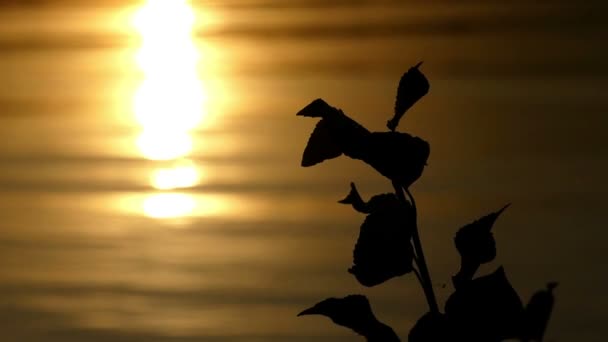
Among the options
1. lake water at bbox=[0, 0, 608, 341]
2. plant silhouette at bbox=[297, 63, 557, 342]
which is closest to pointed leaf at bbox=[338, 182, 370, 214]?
plant silhouette at bbox=[297, 63, 557, 342]

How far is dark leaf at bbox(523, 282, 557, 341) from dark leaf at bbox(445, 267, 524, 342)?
0.03 metres

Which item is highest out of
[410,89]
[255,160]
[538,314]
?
[255,160]

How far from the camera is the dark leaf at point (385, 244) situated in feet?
2.01

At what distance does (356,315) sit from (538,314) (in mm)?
105

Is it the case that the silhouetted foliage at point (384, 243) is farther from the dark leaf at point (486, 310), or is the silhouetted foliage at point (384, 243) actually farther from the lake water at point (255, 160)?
the lake water at point (255, 160)

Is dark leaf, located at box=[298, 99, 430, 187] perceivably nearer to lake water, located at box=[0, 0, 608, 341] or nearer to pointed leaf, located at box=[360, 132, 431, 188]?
pointed leaf, located at box=[360, 132, 431, 188]

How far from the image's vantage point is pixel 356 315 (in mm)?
611

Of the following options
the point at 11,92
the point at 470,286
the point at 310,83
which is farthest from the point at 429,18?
the point at 470,286

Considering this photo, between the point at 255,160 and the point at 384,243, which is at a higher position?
the point at 255,160

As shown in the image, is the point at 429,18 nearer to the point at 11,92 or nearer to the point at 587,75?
the point at 587,75

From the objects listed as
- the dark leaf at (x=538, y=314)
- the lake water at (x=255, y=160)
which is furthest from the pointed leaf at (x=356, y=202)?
the lake water at (x=255, y=160)

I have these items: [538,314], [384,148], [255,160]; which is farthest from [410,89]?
[255,160]

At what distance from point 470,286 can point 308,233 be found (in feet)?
7.90

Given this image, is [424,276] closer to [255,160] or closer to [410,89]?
[410,89]
